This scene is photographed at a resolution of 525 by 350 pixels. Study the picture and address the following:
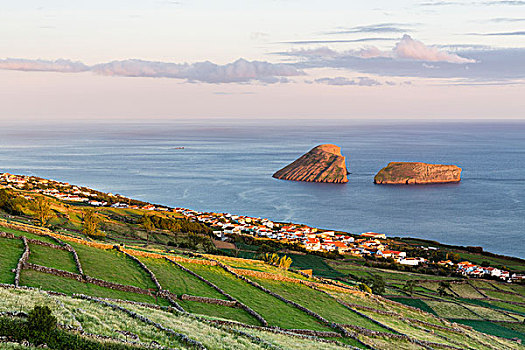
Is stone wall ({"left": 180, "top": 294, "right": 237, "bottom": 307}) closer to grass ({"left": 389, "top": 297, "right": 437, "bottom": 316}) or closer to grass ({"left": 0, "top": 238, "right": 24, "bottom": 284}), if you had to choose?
grass ({"left": 0, "top": 238, "right": 24, "bottom": 284})

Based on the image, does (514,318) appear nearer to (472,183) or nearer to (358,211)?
(358,211)

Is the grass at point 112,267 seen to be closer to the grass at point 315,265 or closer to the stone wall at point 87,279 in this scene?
the stone wall at point 87,279

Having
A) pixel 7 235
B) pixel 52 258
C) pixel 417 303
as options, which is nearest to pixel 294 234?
pixel 417 303

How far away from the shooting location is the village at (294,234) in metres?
86.2

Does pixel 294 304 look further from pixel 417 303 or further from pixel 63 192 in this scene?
pixel 63 192

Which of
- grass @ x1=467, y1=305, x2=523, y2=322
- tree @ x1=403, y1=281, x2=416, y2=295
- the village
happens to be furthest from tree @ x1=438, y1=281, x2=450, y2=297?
the village

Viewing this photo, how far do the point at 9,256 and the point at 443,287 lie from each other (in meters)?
59.3

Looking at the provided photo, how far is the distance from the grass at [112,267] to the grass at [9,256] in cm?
448

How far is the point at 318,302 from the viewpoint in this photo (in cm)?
4175

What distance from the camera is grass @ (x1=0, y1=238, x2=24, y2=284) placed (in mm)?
25356

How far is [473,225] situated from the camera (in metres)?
127

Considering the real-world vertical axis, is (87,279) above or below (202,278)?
above

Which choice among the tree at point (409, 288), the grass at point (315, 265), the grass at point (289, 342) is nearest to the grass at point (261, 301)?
the grass at point (289, 342)

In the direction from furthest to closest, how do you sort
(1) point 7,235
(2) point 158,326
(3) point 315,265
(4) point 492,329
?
(3) point 315,265 → (4) point 492,329 → (1) point 7,235 → (2) point 158,326
